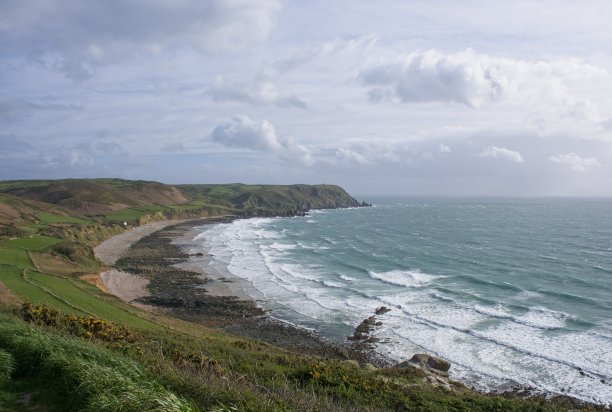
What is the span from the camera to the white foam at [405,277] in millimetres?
43812

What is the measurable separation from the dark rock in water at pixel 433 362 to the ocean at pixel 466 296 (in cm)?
61

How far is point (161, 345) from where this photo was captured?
15.2m

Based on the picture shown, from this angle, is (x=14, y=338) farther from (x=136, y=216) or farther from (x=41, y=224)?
(x=136, y=216)

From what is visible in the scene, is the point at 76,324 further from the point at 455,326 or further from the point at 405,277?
the point at 405,277

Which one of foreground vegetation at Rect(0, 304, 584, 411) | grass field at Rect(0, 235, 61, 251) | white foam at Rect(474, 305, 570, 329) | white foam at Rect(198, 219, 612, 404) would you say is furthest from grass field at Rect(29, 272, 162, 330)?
white foam at Rect(474, 305, 570, 329)

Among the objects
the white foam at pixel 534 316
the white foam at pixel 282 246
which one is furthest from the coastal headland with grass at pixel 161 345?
the white foam at pixel 282 246

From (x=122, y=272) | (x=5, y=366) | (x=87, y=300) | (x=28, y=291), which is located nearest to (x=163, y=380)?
(x=5, y=366)

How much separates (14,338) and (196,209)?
110874 millimetres

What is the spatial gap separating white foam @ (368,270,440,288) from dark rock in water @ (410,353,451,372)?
19318mm

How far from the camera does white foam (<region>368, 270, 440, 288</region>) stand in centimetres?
4381

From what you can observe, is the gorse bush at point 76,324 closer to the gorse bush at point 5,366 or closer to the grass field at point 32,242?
the gorse bush at point 5,366

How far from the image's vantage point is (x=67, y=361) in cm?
933

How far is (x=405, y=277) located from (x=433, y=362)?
2385 centimetres

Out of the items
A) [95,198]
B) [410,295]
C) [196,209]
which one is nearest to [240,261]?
[410,295]
